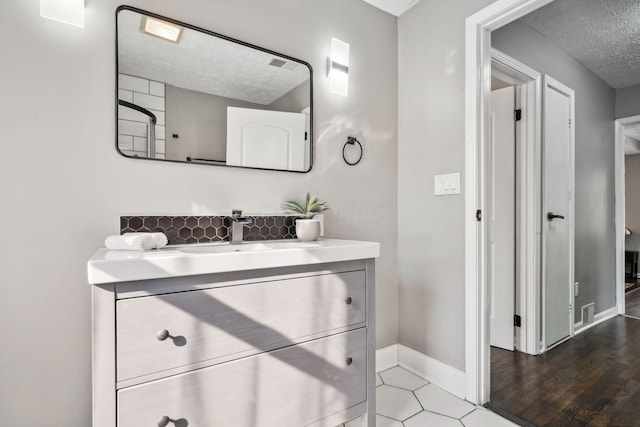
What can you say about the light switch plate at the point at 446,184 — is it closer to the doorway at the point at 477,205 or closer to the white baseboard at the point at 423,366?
the doorway at the point at 477,205

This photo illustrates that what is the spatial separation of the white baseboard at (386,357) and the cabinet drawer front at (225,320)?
3.00ft

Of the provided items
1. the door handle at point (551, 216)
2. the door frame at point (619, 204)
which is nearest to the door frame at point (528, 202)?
the door handle at point (551, 216)

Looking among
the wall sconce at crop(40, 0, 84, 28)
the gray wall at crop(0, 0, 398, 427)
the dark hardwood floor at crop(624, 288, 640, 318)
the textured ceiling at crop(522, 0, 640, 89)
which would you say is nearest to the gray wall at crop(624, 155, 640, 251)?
the dark hardwood floor at crop(624, 288, 640, 318)

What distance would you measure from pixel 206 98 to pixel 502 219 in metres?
2.25

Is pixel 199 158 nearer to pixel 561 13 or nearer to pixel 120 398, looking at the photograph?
pixel 120 398

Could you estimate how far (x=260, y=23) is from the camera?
5.70ft

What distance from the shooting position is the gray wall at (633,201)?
19.6ft

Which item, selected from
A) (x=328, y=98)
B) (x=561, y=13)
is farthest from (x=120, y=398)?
(x=561, y=13)

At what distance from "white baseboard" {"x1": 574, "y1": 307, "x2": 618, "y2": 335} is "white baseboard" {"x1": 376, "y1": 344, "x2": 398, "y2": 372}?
187 cm

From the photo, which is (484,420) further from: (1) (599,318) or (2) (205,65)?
(1) (599,318)

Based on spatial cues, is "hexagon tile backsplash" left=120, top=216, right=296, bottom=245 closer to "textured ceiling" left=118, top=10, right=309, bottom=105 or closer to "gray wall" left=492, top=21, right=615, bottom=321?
"textured ceiling" left=118, top=10, right=309, bottom=105

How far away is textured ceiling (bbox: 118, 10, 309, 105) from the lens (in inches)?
55.9

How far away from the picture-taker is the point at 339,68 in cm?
202

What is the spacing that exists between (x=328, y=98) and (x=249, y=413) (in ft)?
5.39
